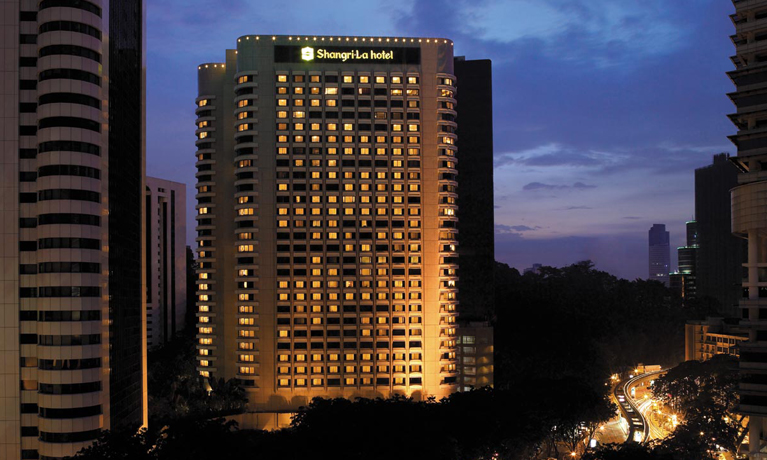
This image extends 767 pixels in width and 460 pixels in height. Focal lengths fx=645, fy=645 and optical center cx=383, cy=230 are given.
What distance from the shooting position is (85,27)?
7125cm

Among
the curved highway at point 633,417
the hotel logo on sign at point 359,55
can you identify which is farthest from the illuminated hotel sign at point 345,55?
the curved highway at point 633,417

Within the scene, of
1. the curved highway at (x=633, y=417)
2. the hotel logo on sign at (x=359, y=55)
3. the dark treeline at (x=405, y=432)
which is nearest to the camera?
the dark treeline at (x=405, y=432)

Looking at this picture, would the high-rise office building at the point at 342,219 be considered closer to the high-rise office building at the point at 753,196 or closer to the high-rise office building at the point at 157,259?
the high-rise office building at the point at 753,196

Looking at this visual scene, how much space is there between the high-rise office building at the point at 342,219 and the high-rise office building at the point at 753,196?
49.1 meters

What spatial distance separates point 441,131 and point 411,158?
7.41 meters

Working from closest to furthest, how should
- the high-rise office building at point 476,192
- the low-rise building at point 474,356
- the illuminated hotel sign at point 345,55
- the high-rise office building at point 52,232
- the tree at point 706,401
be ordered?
the high-rise office building at point 52,232 → the tree at point 706,401 → the illuminated hotel sign at point 345,55 → the low-rise building at point 474,356 → the high-rise office building at point 476,192

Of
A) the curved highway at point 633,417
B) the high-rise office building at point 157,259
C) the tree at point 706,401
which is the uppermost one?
the high-rise office building at point 157,259

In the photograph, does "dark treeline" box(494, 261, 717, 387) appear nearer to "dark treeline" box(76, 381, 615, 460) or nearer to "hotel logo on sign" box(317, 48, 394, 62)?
"dark treeline" box(76, 381, 615, 460)

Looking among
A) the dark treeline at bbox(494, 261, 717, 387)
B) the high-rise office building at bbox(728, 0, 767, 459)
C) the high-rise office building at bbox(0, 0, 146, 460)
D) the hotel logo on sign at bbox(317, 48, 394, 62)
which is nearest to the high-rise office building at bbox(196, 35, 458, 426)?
the hotel logo on sign at bbox(317, 48, 394, 62)

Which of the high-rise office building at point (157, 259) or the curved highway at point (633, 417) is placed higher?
the high-rise office building at point (157, 259)

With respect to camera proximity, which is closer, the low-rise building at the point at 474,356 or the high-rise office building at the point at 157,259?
the low-rise building at the point at 474,356

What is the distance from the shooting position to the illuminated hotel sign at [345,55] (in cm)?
11625

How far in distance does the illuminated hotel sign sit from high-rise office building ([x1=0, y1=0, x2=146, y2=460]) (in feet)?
151

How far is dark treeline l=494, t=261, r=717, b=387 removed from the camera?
143 meters
